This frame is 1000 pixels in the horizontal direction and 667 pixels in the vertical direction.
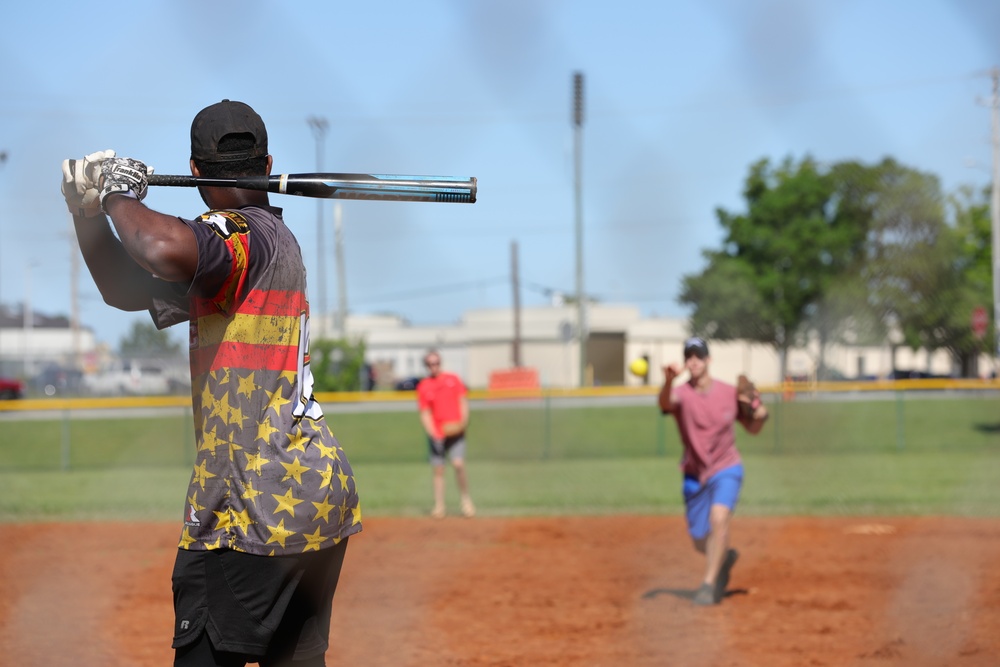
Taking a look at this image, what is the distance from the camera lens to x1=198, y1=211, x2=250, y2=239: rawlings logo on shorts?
2.23 meters

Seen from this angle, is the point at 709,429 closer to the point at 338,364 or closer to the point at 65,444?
the point at 65,444

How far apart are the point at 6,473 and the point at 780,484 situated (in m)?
11.0

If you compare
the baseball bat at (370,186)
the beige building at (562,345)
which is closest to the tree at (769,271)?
the beige building at (562,345)

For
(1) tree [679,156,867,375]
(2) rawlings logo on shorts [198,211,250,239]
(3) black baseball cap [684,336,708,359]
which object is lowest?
(3) black baseball cap [684,336,708,359]

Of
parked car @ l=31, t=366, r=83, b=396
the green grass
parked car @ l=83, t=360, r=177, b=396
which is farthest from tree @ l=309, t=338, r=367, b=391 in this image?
the green grass

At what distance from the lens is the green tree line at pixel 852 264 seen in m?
9.02

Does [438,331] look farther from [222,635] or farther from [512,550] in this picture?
[222,635]

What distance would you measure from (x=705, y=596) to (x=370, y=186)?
15.9 feet

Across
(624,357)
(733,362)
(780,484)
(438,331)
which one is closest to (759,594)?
(780,484)

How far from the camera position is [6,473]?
1655cm

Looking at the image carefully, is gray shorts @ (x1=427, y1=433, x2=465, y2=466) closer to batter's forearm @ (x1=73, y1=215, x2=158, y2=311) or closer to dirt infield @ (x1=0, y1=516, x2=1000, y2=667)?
dirt infield @ (x1=0, y1=516, x2=1000, y2=667)

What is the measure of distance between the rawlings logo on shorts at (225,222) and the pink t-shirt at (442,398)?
9.03m

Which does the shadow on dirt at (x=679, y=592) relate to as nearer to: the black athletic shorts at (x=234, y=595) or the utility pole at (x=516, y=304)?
the black athletic shorts at (x=234, y=595)

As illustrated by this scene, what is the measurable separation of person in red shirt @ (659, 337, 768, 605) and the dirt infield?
307 mm
